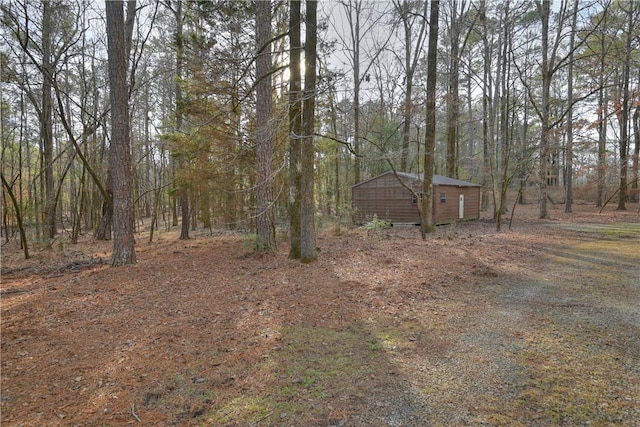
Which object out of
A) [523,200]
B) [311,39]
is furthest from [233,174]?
[523,200]

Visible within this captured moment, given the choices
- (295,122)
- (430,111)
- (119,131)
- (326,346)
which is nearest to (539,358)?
(326,346)

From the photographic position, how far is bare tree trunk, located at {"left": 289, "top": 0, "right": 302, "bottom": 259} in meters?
6.47

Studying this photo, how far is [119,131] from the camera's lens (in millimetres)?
6457

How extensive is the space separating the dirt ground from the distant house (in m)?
9.32

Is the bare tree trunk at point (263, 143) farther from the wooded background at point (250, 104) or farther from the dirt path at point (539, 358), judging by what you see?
the dirt path at point (539, 358)

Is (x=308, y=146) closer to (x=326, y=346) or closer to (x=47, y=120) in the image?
(x=326, y=346)

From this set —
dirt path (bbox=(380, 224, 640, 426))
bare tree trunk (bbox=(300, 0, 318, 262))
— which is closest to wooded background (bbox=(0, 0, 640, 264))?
bare tree trunk (bbox=(300, 0, 318, 262))

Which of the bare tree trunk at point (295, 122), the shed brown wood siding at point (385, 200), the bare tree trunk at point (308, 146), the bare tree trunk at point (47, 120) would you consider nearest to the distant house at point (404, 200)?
the shed brown wood siding at point (385, 200)

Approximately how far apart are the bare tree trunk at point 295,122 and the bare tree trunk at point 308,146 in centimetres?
19

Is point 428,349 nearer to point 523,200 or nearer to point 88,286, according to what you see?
point 88,286

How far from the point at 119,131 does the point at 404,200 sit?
1258 cm

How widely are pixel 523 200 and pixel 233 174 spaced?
25.8 metres

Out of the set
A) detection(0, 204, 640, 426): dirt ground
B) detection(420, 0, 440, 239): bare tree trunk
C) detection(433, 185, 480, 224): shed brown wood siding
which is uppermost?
detection(420, 0, 440, 239): bare tree trunk

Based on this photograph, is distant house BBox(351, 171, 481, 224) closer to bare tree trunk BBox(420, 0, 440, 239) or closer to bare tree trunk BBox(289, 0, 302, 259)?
bare tree trunk BBox(420, 0, 440, 239)
